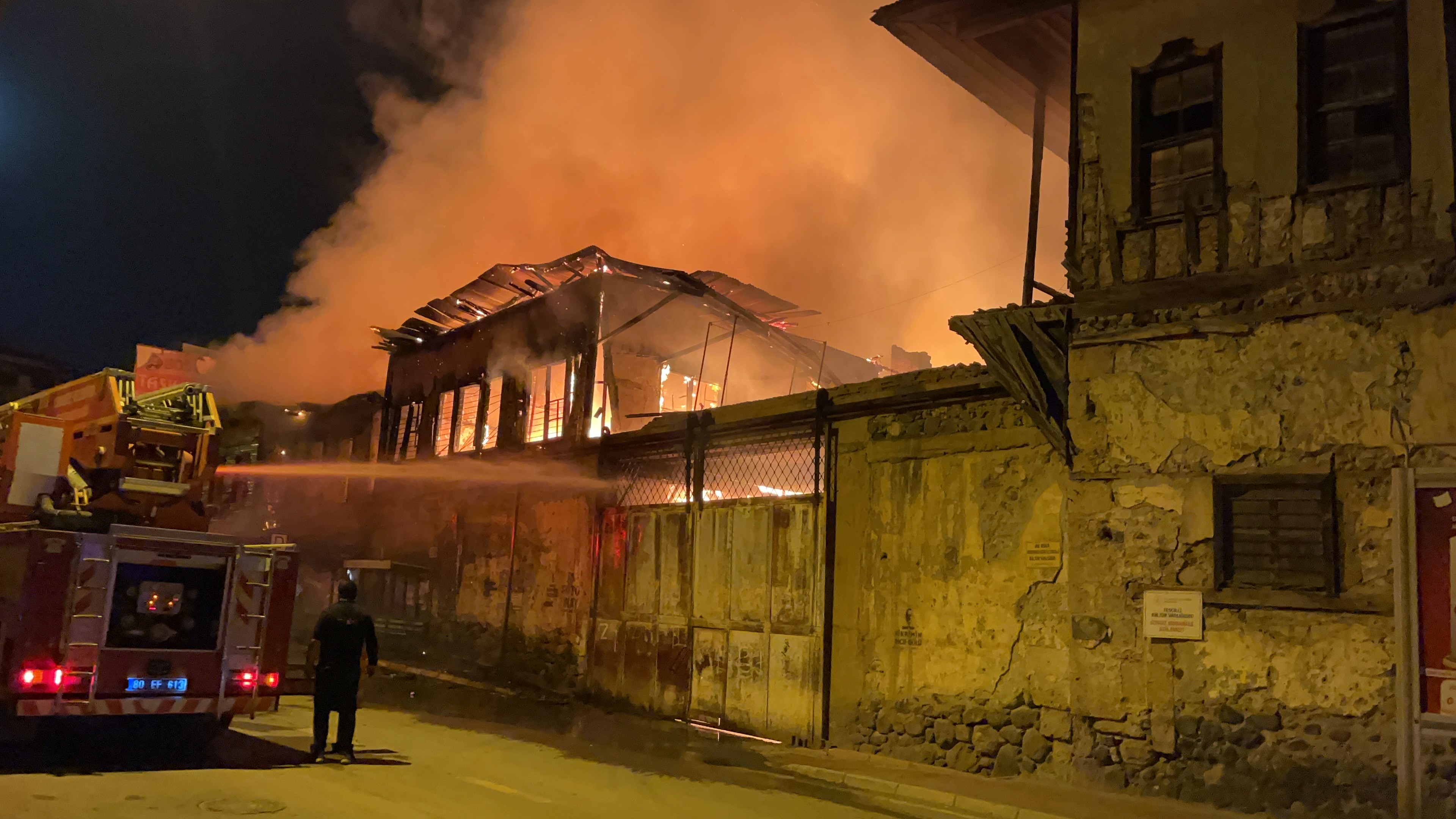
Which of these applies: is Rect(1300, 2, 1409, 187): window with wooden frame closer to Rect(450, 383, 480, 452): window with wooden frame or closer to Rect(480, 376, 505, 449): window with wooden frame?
Rect(480, 376, 505, 449): window with wooden frame

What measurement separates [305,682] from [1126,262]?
8.96 meters

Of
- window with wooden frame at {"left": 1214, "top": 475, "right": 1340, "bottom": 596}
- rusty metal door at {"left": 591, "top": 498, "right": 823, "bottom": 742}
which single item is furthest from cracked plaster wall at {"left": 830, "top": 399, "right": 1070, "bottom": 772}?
window with wooden frame at {"left": 1214, "top": 475, "right": 1340, "bottom": 596}

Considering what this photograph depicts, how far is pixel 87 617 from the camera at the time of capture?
26.2 feet

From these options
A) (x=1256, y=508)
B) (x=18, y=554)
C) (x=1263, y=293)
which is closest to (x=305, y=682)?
(x=18, y=554)

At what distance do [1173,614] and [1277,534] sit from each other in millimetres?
1118

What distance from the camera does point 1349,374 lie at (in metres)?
7.89

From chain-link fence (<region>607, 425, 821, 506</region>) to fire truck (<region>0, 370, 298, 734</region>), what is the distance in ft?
19.6

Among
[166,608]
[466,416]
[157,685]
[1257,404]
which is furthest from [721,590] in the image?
[466,416]

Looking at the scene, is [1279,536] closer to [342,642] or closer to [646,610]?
[342,642]

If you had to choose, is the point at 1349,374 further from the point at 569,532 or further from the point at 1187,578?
the point at 569,532

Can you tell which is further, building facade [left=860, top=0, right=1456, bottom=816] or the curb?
the curb

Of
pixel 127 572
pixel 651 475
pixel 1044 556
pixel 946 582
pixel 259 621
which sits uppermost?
pixel 651 475

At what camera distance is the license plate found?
809 centimetres

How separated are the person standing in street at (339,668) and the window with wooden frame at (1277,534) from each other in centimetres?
775
